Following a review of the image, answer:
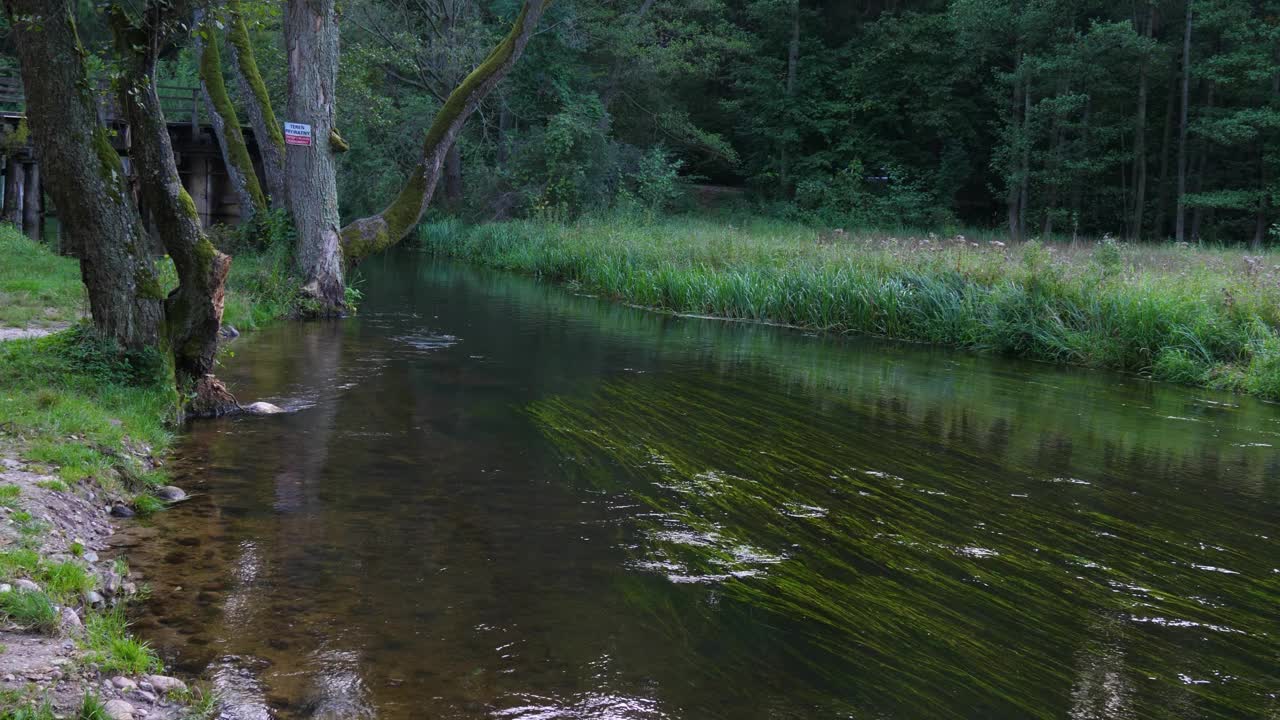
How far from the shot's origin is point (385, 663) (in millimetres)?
4102

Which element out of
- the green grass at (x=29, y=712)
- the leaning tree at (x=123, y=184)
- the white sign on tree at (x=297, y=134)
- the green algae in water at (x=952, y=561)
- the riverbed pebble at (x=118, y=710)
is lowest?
the green algae in water at (x=952, y=561)

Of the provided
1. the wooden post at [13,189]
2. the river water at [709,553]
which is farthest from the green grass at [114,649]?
the wooden post at [13,189]

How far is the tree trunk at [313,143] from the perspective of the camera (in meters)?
14.9

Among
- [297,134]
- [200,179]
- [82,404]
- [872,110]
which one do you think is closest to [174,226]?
[82,404]

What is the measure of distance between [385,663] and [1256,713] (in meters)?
3.54

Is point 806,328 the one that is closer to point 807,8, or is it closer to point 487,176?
point 487,176

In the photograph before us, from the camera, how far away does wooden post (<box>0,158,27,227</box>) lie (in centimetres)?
2316

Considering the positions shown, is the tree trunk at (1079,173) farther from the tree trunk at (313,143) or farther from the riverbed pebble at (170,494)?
the riverbed pebble at (170,494)

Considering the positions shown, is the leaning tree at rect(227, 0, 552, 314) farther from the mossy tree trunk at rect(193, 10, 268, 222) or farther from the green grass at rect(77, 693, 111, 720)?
the green grass at rect(77, 693, 111, 720)

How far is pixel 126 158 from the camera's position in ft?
79.5

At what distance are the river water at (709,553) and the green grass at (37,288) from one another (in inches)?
76.2

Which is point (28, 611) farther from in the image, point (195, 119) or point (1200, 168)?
point (1200, 168)

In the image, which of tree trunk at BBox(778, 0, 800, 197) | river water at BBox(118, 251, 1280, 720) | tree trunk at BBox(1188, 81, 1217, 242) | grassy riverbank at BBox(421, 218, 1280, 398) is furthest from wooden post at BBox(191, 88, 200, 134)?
tree trunk at BBox(1188, 81, 1217, 242)

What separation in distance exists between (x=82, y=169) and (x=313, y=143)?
26.1 ft
